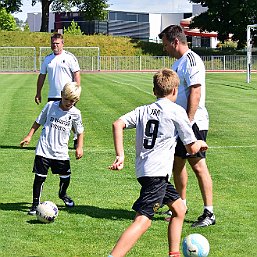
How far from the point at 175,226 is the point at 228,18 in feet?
204

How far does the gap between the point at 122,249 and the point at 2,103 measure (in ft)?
64.5

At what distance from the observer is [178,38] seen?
24.9 ft

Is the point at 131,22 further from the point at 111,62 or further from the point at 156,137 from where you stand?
the point at 156,137

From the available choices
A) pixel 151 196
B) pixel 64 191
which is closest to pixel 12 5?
pixel 64 191

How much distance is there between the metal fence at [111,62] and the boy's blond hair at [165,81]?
5492 centimetres

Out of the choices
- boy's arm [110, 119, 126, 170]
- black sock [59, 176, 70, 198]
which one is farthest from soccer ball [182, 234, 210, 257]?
black sock [59, 176, 70, 198]

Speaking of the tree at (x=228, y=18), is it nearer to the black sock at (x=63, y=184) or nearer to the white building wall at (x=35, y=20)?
the white building wall at (x=35, y=20)

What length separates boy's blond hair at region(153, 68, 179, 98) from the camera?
602 centimetres

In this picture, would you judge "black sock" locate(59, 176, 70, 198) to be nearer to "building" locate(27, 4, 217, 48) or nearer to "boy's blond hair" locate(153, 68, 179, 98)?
"boy's blond hair" locate(153, 68, 179, 98)

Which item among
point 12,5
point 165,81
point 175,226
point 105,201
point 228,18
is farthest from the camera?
point 12,5

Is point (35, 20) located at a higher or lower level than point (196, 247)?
higher

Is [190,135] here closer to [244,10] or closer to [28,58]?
[28,58]

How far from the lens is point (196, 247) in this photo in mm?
6289

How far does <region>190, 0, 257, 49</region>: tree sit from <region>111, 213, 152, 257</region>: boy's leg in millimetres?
60258
